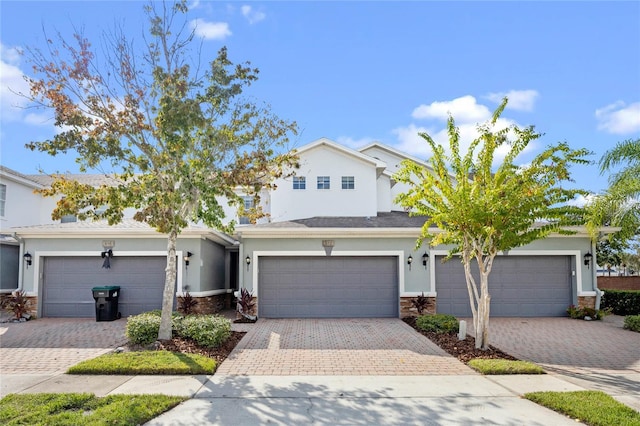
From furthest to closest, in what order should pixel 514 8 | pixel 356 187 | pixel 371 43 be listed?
pixel 356 187, pixel 371 43, pixel 514 8

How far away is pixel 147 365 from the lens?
743 cm

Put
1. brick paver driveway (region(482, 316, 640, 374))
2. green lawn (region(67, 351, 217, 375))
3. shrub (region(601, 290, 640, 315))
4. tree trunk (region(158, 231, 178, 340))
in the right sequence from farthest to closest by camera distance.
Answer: shrub (region(601, 290, 640, 315)) < tree trunk (region(158, 231, 178, 340)) < brick paver driveway (region(482, 316, 640, 374)) < green lawn (region(67, 351, 217, 375))

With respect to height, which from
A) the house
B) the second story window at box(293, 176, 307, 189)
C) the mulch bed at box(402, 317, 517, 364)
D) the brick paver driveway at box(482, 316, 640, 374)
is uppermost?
the second story window at box(293, 176, 307, 189)

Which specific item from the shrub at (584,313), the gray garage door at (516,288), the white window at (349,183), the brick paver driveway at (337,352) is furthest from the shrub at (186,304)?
the shrub at (584,313)

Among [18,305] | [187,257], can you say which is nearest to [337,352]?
[187,257]

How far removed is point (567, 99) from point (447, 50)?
11.1ft

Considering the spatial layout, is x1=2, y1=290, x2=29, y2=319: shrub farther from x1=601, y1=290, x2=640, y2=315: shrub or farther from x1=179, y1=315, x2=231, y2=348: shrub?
x1=601, y1=290, x2=640, y2=315: shrub

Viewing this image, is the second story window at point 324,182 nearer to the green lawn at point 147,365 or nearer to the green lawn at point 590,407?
the green lawn at point 147,365

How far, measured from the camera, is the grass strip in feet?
24.5

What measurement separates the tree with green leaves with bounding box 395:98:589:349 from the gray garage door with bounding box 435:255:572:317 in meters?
4.75

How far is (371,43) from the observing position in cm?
1147

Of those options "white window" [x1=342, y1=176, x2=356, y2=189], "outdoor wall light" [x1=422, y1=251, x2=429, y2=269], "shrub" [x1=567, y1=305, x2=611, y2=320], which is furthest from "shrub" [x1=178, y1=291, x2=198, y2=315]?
"shrub" [x1=567, y1=305, x2=611, y2=320]

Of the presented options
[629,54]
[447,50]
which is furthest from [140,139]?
[629,54]

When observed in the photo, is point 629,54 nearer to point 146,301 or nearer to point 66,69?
Result: point 66,69
